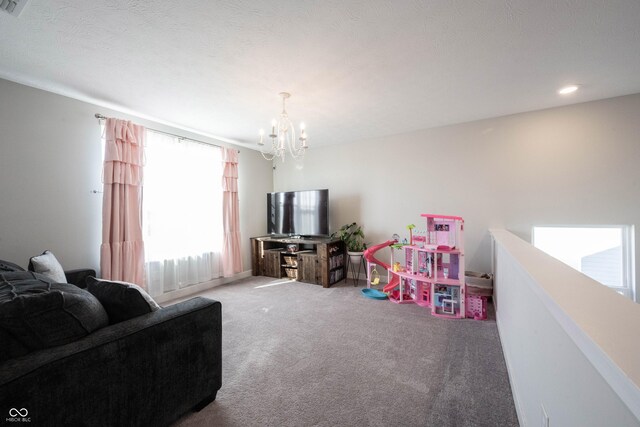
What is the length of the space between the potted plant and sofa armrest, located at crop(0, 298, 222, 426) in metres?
2.74

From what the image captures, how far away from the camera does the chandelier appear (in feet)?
8.07

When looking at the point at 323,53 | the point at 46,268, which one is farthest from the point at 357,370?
the point at 46,268

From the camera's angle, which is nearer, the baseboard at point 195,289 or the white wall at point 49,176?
the white wall at point 49,176

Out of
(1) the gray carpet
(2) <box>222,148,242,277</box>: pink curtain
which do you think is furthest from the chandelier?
(1) the gray carpet

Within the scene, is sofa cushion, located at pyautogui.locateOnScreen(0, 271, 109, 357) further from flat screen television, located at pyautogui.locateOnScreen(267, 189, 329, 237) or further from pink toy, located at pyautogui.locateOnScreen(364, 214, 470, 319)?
flat screen television, located at pyautogui.locateOnScreen(267, 189, 329, 237)

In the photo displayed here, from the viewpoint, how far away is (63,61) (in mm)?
1905

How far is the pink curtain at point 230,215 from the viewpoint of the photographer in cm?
395

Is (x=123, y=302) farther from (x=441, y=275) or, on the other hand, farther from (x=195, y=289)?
(x=441, y=275)

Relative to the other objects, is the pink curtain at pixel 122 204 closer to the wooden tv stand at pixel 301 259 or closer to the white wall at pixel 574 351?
the wooden tv stand at pixel 301 259

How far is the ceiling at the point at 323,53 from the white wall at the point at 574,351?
150 centimetres

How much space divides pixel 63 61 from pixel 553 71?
4024 mm

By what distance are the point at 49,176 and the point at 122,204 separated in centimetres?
62

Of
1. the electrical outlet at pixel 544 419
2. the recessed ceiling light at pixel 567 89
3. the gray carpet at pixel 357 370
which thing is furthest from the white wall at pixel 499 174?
the electrical outlet at pixel 544 419

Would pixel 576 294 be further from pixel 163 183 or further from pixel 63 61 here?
pixel 163 183
